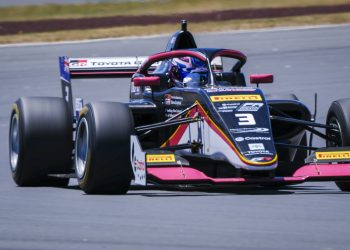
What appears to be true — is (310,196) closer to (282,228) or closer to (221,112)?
(221,112)

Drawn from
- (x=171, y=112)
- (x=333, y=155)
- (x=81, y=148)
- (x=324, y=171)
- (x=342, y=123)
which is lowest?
(x=324, y=171)

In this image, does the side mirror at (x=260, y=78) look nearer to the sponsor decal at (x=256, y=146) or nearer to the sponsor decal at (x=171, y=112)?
the sponsor decal at (x=171, y=112)

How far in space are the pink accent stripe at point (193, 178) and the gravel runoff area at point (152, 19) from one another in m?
21.0

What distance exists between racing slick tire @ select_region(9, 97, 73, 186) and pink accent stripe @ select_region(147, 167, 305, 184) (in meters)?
1.47

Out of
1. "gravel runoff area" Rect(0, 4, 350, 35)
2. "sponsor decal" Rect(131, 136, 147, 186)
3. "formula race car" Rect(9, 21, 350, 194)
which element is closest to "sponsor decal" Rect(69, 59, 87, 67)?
"formula race car" Rect(9, 21, 350, 194)

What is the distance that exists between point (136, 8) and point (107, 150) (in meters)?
25.5

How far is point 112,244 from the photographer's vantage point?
757cm

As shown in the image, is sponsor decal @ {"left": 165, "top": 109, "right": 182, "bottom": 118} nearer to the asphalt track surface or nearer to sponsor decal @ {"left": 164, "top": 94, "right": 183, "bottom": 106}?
sponsor decal @ {"left": 164, "top": 94, "right": 183, "bottom": 106}

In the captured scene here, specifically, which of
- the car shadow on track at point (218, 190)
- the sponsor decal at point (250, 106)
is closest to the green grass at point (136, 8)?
the car shadow on track at point (218, 190)

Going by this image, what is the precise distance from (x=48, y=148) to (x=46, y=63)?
1386 centimetres

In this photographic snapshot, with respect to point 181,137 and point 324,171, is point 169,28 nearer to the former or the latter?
point 181,137

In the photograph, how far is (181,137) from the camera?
1170 centimetres

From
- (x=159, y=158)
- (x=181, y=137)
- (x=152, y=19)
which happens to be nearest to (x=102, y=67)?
(x=181, y=137)

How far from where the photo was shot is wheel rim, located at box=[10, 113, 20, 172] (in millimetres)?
12328
